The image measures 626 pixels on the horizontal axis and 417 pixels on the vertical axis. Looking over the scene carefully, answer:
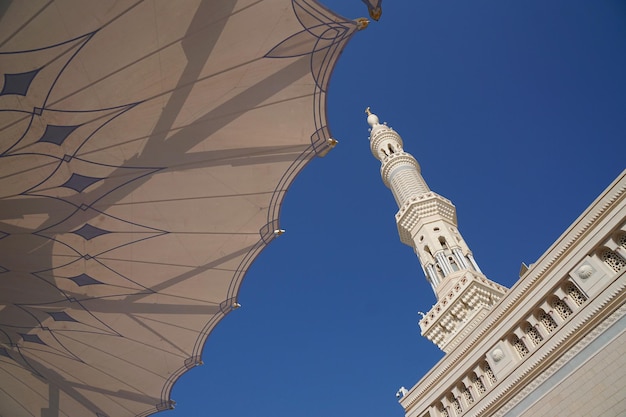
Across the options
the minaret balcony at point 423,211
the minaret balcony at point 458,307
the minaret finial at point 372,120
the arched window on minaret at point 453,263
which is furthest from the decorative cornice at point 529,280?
the minaret finial at point 372,120

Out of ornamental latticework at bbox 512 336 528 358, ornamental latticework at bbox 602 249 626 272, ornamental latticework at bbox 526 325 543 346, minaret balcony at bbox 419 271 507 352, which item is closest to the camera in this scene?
ornamental latticework at bbox 602 249 626 272

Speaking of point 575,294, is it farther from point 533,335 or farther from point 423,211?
point 423,211

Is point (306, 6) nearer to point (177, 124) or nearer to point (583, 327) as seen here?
point (177, 124)

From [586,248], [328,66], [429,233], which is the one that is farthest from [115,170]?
[429,233]

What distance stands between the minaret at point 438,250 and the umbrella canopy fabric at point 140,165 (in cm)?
997

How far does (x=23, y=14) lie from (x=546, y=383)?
9.16 meters

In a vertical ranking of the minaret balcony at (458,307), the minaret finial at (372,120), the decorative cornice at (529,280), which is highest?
the minaret finial at (372,120)

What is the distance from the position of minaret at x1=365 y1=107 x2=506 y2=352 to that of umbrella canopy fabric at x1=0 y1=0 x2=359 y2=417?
9.97 meters

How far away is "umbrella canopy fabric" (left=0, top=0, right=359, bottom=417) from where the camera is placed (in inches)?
247

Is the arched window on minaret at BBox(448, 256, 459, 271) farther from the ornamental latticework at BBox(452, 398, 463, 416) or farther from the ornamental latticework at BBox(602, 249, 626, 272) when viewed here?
the ornamental latticework at BBox(602, 249, 626, 272)

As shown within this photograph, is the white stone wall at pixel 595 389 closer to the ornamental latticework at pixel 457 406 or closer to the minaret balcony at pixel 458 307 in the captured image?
the ornamental latticework at pixel 457 406

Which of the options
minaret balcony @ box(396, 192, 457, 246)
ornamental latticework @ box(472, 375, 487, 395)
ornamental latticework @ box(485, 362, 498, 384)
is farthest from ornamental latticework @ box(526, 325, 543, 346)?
minaret balcony @ box(396, 192, 457, 246)

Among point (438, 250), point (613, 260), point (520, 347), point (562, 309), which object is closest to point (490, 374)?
point (520, 347)

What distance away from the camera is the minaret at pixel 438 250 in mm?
17484
